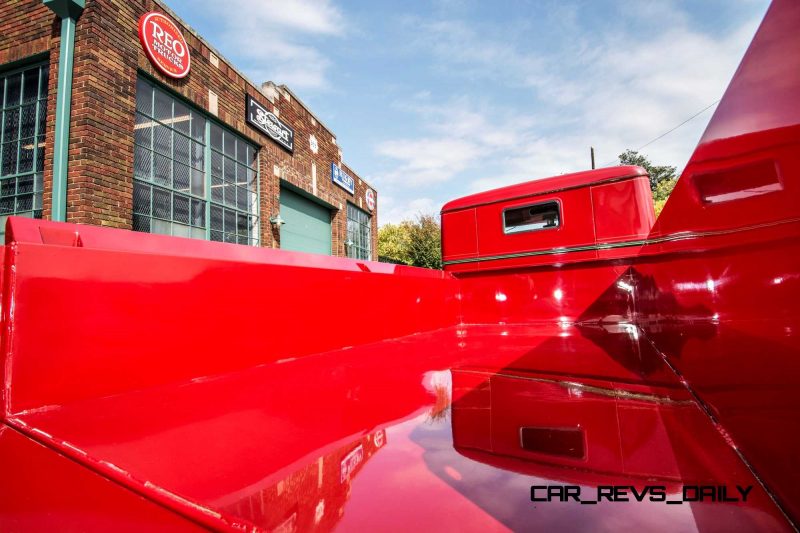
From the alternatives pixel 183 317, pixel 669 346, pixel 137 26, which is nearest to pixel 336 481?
pixel 183 317

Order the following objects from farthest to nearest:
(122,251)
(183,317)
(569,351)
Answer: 1. (569,351)
2. (183,317)
3. (122,251)

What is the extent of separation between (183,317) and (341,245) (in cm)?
1061

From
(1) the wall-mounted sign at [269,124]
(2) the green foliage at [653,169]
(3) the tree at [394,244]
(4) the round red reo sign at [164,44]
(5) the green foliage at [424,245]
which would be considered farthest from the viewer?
(2) the green foliage at [653,169]

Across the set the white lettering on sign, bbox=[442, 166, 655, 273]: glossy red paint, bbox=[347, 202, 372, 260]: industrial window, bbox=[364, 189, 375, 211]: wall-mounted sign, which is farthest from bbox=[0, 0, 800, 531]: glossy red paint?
bbox=[364, 189, 375, 211]: wall-mounted sign

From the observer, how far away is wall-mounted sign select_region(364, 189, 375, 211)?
46.4ft

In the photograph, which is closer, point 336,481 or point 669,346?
point 336,481

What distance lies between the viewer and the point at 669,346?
63.8 inches

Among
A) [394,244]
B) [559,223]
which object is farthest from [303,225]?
[394,244]

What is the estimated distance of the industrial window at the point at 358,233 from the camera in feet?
41.5

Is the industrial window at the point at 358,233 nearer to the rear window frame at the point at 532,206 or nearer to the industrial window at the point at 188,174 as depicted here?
the industrial window at the point at 188,174

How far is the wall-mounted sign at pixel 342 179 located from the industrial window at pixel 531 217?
347 inches

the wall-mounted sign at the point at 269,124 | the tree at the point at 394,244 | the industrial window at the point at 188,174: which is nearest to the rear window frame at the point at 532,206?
the industrial window at the point at 188,174

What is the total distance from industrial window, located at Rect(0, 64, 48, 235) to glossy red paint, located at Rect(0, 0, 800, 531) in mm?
5628

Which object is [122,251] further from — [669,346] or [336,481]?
[669,346]
